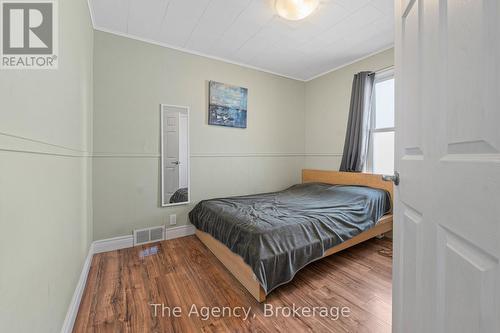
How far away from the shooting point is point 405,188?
0.84 m

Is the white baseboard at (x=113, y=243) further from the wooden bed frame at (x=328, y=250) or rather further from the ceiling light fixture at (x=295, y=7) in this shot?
the ceiling light fixture at (x=295, y=7)

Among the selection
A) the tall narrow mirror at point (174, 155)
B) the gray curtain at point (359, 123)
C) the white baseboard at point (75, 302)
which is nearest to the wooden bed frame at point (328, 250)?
the gray curtain at point (359, 123)

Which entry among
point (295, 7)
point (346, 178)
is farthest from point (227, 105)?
point (346, 178)

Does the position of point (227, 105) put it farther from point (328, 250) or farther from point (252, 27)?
point (328, 250)

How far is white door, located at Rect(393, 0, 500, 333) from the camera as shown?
16.3 inches

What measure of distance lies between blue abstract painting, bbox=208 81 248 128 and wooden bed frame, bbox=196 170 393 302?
154 cm

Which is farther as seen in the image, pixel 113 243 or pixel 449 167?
pixel 113 243

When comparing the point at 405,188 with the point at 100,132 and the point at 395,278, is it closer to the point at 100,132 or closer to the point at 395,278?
the point at 395,278

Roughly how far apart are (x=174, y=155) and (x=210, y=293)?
1.69 meters

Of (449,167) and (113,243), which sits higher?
(449,167)

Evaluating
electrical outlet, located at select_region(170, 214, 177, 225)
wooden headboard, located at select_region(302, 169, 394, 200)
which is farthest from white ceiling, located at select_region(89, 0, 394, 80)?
electrical outlet, located at select_region(170, 214, 177, 225)

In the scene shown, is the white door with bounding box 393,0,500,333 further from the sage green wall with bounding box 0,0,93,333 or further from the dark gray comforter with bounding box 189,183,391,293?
the sage green wall with bounding box 0,0,93,333

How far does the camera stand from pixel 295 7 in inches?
71.0

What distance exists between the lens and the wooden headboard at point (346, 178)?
2.71m
